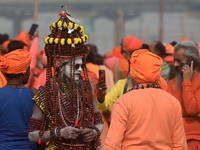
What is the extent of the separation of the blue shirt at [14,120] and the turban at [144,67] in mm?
1154

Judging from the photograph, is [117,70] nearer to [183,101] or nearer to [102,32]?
[183,101]

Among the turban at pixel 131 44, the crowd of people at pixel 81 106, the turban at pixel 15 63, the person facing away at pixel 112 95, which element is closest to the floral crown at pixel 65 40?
the crowd of people at pixel 81 106

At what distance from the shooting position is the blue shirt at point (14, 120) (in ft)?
14.3

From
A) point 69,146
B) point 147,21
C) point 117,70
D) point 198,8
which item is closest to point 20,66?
point 69,146

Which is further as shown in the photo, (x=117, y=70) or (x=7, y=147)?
(x=117, y=70)

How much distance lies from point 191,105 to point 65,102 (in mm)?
1290

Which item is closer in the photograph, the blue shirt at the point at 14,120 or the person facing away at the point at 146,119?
the person facing away at the point at 146,119

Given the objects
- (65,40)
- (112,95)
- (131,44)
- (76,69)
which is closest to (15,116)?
(76,69)

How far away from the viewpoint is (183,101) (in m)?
4.65

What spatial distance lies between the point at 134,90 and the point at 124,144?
432 mm

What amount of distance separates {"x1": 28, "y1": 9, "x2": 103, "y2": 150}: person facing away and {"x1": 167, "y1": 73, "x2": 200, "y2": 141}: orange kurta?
0.96 meters

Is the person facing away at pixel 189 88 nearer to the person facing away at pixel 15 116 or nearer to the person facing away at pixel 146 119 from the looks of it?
the person facing away at pixel 146 119

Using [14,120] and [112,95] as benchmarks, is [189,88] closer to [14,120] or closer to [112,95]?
[112,95]

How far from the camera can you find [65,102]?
3.97 metres
